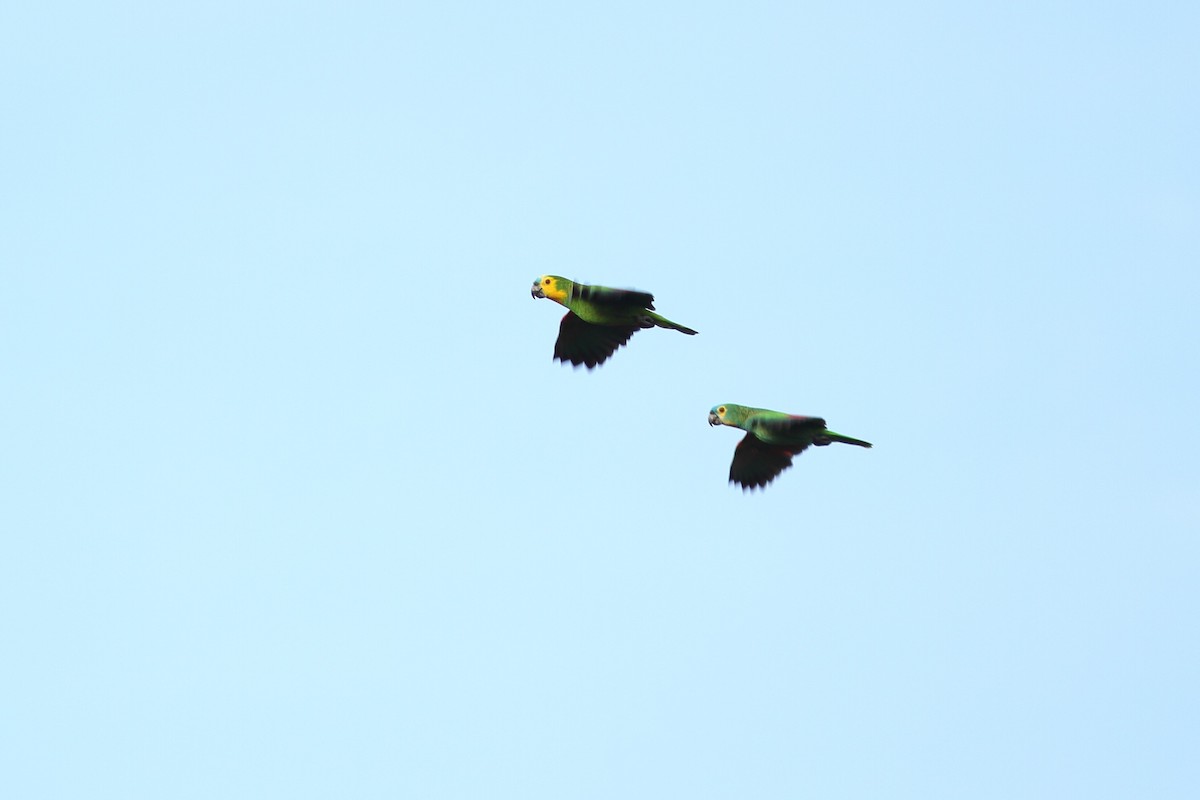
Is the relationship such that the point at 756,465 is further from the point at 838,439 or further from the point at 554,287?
the point at 554,287

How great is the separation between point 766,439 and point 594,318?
4806 millimetres

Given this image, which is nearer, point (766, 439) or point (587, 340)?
point (766, 439)

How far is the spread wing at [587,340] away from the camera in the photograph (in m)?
44.1

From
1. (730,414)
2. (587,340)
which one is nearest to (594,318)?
(587,340)

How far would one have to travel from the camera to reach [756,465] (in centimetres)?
4541

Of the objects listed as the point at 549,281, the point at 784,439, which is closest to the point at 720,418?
the point at 784,439

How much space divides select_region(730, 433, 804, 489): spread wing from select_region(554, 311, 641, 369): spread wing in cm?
402

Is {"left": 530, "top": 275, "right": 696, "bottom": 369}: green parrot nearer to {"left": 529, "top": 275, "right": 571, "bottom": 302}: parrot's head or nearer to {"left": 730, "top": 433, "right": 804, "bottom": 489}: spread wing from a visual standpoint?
{"left": 529, "top": 275, "right": 571, "bottom": 302}: parrot's head

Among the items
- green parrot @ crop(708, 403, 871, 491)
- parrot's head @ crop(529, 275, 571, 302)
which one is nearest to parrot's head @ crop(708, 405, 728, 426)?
green parrot @ crop(708, 403, 871, 491)

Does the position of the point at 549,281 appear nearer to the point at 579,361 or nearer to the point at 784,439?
the point at 579,361

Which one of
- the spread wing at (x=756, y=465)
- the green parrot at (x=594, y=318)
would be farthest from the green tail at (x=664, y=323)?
the spread wing at (x=756, y=465)

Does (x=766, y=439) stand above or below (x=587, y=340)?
below

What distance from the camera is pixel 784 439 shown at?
143 ft

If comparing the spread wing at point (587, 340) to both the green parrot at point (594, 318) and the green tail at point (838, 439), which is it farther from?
the green tail at point (838, 439)
